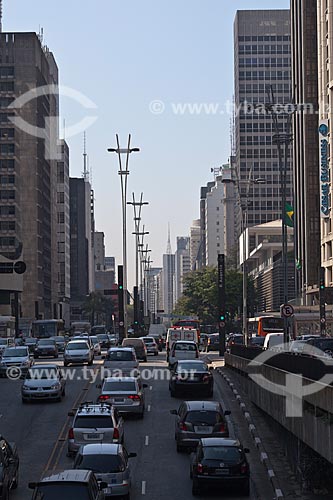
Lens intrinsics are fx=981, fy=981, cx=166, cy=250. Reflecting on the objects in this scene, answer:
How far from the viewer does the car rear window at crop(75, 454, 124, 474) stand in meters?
20.8

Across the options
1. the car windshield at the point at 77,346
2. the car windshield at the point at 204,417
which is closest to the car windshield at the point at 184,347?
the car windshield at the point at 77,346

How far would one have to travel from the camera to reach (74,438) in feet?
86.3

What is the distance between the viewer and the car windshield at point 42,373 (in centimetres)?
4138

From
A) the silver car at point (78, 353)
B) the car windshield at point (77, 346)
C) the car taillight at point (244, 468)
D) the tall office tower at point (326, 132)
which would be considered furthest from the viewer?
the tall office tower at point (326, 132)

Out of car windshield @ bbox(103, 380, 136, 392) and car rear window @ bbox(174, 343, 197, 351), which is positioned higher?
car rear window @ bbox(174, 343, 197, 351)

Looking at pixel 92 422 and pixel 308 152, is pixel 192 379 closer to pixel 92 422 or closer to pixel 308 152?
pixel 92 422

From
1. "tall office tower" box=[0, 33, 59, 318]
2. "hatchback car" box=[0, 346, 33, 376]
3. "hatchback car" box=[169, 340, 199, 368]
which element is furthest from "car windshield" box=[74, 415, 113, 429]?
"tall office tower" box=[0, 33, 59, 318]

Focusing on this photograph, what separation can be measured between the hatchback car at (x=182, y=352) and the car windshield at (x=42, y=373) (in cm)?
1223

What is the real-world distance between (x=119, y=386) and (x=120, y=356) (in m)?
14.2

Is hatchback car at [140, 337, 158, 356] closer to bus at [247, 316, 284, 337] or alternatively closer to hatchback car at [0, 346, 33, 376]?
bus at [247, 316, 284, 337]

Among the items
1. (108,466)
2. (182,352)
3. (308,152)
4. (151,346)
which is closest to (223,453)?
(108,466)

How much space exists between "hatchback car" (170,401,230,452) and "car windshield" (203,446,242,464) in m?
4.94

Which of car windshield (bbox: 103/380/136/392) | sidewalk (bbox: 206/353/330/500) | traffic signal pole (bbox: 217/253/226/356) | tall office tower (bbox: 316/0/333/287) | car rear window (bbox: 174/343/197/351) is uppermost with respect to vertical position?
tall office tower (bbox: 316/0/333/287)

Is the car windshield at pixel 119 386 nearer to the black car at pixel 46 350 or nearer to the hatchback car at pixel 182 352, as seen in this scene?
the hatchback car at pixel 182 352
